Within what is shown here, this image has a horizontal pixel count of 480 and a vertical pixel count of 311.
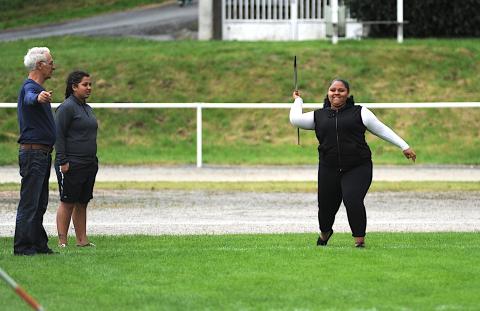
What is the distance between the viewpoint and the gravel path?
661 inches

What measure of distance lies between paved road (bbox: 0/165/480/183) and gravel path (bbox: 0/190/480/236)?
→ 226 centimetres

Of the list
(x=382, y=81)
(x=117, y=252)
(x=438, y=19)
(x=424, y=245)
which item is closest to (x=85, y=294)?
(x=117, y=252)

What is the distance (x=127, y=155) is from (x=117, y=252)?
45.4 ft

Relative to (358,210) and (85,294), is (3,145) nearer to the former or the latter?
(358,210)

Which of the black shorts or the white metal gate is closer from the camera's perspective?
the black shorts

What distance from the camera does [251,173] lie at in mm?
24750

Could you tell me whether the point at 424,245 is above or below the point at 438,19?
below

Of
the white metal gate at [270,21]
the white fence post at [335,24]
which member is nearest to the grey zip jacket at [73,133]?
the white fence post at [335,24]

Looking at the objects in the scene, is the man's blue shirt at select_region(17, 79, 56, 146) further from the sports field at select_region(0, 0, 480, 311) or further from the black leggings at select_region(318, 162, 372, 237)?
the black leggings at select_region(318, 162, 372, 237)

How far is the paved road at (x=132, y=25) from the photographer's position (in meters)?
41.6

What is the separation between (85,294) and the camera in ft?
35.8

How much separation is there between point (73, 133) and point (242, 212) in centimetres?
514

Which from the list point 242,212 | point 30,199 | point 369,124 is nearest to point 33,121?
point 30,199

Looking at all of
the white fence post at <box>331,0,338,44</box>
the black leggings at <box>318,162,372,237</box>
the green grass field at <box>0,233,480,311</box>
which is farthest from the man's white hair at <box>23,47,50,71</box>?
the white fence post at <box>331,0,338,44</box>
